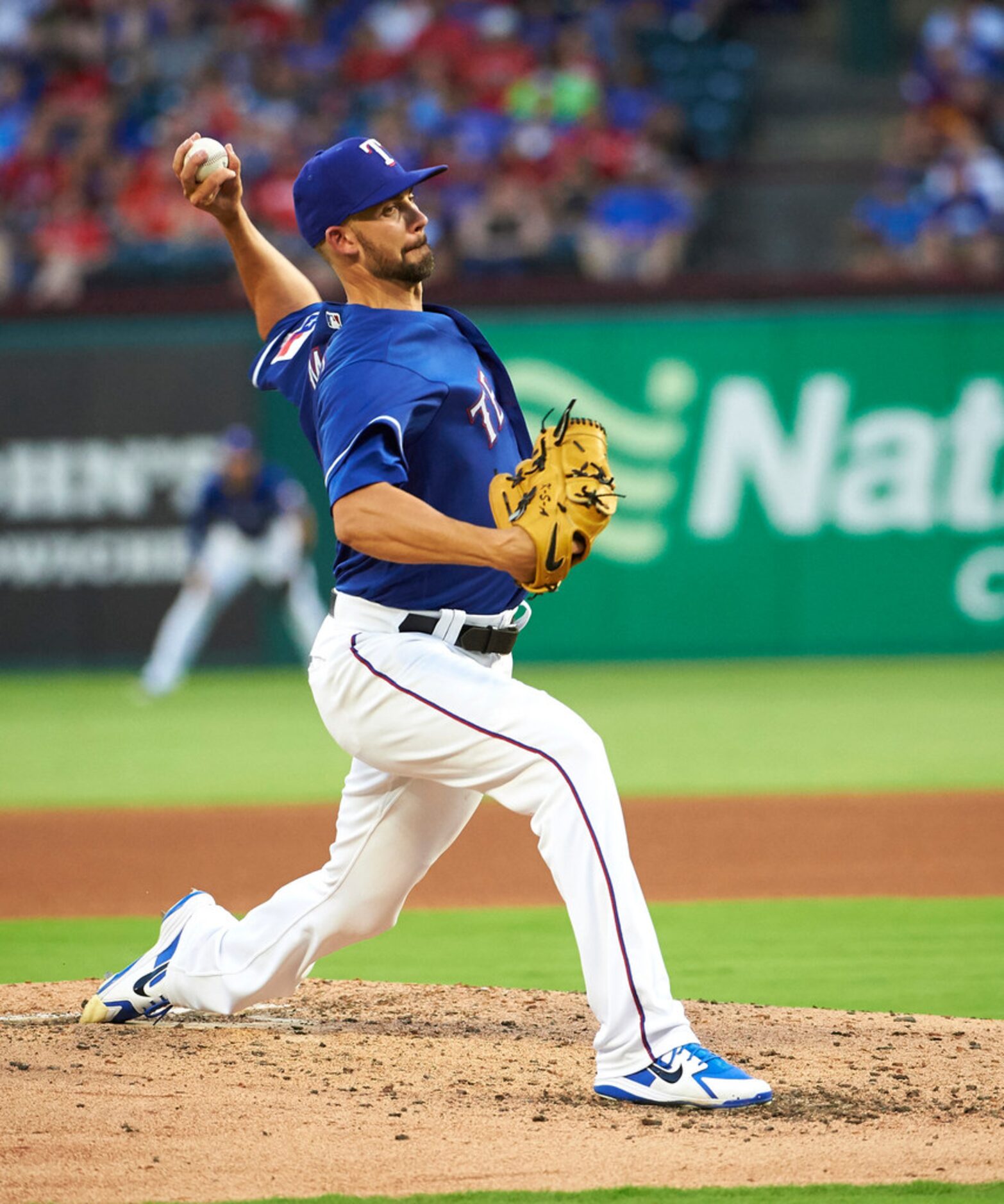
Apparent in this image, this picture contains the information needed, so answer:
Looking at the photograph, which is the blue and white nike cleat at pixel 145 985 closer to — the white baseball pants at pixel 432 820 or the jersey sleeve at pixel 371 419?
the white baseball pants at pixel 432 820

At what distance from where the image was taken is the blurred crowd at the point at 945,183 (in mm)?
14930

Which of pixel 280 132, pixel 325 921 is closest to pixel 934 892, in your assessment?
pixel 325 921

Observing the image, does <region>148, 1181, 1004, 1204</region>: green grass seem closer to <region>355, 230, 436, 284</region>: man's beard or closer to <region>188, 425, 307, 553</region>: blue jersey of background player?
<region>355, 230, 436, 284</region>: man's beard

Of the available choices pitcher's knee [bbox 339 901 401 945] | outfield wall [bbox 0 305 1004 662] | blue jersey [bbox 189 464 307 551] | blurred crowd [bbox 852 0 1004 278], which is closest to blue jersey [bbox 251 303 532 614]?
pitcher's knee [bbox 339 901 401 945]

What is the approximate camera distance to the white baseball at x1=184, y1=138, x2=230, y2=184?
4.32 meters

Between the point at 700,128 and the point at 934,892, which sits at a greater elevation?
the point at 700,128

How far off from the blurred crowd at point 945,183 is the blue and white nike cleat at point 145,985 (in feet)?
37.0

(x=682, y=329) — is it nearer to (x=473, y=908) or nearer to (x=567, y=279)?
(x=567, y=279)

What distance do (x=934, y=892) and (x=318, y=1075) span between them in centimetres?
317

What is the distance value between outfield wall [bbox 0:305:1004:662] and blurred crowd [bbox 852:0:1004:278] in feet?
2.60

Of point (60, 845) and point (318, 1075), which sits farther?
point (60, 845)

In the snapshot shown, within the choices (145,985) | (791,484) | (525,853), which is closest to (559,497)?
(145,985)

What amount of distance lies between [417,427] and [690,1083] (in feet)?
4.73

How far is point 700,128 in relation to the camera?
683 inches
